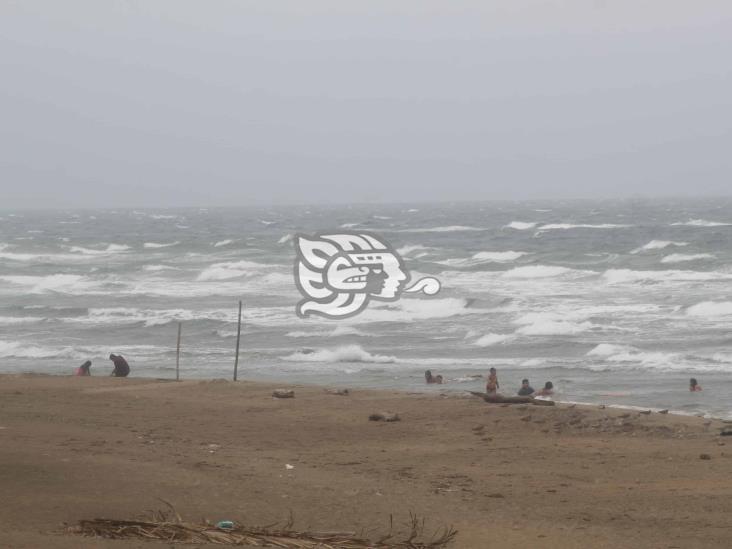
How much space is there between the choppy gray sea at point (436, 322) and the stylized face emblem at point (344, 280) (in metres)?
0.75

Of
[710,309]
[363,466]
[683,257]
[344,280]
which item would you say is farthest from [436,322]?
[683,257]

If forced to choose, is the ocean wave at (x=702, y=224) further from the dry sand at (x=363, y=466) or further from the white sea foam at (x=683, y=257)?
the dry sand at (x=363, y=466)

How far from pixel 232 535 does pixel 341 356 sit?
51.4ft

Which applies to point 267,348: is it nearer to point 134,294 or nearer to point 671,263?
point 134,294

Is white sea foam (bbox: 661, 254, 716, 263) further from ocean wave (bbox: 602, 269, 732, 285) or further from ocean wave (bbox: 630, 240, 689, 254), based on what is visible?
ocean wave (bbox: 602, 269, 732, 285)

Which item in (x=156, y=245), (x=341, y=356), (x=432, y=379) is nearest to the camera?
(x=432, y=379)

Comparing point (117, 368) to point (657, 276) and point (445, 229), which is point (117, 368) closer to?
point (657, 276)

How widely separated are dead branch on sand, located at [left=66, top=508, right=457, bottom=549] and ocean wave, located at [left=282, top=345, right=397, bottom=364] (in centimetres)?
1476

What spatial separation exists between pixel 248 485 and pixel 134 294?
92.2 feet

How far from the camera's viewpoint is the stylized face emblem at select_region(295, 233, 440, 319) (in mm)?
30875

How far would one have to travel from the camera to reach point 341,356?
873 inches

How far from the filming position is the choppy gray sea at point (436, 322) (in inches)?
774

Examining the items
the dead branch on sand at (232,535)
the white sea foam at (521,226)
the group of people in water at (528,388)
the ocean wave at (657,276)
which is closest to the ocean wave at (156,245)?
the white sea foam at (521,226)

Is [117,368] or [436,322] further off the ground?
[436,322]
